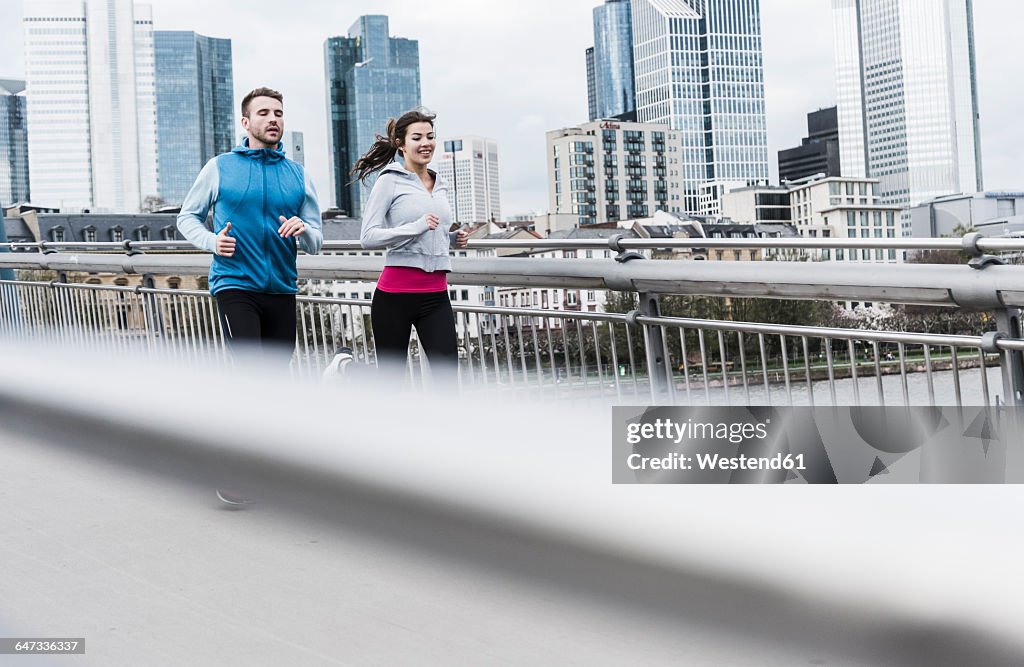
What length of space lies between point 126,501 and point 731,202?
641 ft

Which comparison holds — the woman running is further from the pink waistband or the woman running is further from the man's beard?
the man's beard

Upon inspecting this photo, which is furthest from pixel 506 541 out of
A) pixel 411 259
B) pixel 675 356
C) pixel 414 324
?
pixel 411 259

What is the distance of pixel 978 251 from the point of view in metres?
3.95

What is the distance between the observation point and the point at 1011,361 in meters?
3.89

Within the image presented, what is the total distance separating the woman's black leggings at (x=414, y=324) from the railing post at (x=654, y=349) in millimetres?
1100

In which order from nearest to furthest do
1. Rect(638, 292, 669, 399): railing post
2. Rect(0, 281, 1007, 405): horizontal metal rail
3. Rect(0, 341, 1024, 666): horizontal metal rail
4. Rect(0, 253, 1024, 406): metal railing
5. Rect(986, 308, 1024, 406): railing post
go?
Rect(0, 341, 1024, 666): horizontal metal rail, Rect(986, 308, 1024, 406): railing post, Rect(0, 253, 1024, 406): metal railing, Rect(0, 281, 1007, 405): horizontal metal rail, Rect(638, 292, 669, 399): railing post

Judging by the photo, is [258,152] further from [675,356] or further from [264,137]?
[675,356]

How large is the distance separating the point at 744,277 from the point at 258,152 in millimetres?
2495

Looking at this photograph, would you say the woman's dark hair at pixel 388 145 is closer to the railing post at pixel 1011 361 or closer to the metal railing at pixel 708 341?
the metal railing at pixel 708 341

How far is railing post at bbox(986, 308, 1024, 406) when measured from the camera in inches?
153

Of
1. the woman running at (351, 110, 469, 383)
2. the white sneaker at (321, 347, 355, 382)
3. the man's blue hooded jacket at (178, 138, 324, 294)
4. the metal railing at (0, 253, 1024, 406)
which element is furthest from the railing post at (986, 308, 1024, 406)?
the white sneaker at (321, 347, 355, 382)

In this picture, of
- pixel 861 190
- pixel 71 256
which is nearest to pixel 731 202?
pixel 861 190

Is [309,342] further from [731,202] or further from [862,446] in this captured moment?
[731,202]

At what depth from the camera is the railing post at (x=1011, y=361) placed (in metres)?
3.88
